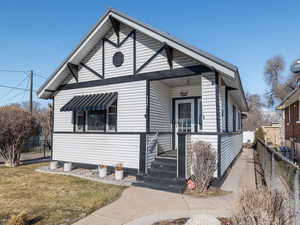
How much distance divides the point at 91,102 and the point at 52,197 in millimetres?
3869

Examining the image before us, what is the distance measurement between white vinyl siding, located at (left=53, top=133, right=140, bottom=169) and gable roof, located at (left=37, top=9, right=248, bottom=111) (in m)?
2.78

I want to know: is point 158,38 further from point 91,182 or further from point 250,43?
point 250,43

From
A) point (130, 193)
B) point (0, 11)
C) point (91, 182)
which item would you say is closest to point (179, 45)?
point (130, 193)

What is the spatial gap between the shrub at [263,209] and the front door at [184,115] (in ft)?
17.5

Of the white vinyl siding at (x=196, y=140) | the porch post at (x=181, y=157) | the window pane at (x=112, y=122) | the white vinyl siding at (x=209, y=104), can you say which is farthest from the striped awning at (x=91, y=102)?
the white vinyl siding at (x=209, y=104)

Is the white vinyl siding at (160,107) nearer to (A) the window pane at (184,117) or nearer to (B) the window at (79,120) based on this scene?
(A) the window pane at (184,117)

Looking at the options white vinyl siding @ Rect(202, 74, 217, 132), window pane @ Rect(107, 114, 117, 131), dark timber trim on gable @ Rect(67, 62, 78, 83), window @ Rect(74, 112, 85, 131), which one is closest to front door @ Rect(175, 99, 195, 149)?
white vinyl siding @ Rect(202, 74, 217, 132)

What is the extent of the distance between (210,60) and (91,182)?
5550mm

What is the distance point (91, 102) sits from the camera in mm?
7902

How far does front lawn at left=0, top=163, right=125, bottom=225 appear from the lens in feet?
13.3

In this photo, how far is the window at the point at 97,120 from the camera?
8.14 metres

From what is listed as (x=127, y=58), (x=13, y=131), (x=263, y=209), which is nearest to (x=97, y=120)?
(x=127, y=58)

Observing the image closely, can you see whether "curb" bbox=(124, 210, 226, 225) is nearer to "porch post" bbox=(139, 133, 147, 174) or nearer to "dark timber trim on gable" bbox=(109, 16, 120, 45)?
"porch post" bbox=(139, 133, 147, 174)

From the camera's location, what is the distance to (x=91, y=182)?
6590 mm
